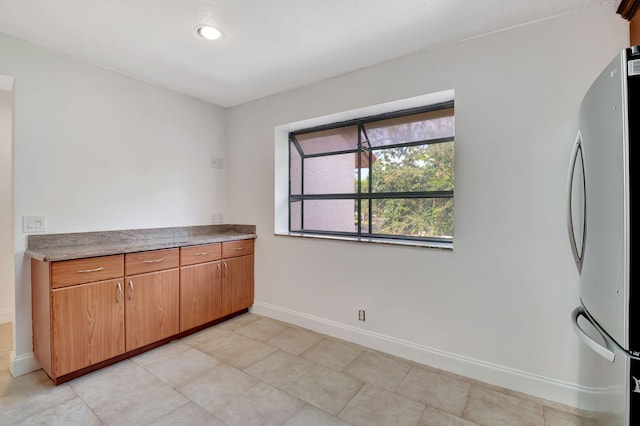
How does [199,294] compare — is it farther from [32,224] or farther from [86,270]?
[32,224]

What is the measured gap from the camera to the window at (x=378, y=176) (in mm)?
2523

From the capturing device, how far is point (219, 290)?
309cm

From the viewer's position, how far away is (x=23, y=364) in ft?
7.16

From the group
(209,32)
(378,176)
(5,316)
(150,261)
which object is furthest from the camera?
(5,316)

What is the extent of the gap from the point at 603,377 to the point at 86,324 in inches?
120

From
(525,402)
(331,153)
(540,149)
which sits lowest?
(525,402)

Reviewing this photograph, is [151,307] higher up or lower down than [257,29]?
lower down

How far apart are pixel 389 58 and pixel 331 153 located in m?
1.13

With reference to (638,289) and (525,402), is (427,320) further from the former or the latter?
(638,289)

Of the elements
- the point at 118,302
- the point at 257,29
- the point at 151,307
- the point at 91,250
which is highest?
the point at 257,29

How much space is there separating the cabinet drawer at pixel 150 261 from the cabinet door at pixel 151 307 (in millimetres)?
47

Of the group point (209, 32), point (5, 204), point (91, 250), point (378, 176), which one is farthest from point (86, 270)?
point (378, 176)

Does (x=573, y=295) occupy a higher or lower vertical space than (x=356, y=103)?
lower

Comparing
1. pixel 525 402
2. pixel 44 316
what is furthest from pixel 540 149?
pixel 44 316
